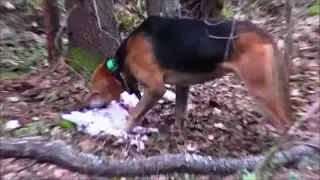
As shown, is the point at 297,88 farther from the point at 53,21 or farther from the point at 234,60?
the point at 53,21

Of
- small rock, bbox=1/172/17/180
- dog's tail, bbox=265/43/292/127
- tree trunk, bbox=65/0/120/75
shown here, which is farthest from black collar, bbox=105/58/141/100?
small rock, bbox=1/172/17/180

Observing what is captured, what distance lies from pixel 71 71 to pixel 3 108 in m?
1.30

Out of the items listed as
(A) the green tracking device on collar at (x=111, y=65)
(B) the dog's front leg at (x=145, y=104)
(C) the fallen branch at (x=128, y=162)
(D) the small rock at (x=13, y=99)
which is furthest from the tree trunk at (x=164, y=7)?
(C) the fallen branch at (x=128, y=162)

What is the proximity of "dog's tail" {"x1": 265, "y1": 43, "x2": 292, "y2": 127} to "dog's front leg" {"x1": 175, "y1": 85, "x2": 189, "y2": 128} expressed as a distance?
1132 mm

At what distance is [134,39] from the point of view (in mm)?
5777

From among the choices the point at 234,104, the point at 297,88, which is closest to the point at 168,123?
the point at 234,104

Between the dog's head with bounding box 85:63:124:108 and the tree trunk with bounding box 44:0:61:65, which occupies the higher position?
the tree trunk with bounding box 44:0:61:65

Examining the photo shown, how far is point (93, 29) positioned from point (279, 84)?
2.65 meters

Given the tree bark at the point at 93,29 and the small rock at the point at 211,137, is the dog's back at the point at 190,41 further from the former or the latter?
the tree bark at the point at 93,29

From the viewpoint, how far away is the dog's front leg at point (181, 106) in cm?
593

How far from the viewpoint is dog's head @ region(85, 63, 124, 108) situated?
5953 mm

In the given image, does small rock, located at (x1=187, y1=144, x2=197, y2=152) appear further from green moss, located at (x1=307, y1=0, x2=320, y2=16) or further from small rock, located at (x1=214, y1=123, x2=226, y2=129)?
green moss, located at (x1=307, y1=0, x2=320, y2=16)

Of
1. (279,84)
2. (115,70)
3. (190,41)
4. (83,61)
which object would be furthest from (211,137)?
(83,61)

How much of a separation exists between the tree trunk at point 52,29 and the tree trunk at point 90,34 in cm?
30
